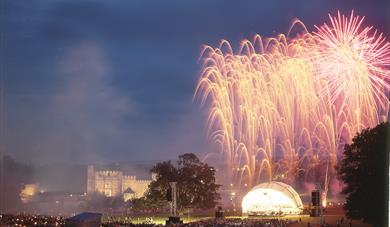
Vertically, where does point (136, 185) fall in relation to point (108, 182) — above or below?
below

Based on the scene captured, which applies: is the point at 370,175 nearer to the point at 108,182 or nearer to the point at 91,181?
the point at 108,182

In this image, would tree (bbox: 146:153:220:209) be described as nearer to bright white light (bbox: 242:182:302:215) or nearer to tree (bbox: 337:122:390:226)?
bright white light (bbox: 242:182:302:215)

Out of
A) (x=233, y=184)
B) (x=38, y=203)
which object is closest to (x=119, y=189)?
(x=38, y=203)

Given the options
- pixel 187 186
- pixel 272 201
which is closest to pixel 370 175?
pixel 272 201

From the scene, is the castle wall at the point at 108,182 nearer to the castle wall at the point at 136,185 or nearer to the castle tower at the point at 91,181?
the castle wall at the point at 136,185

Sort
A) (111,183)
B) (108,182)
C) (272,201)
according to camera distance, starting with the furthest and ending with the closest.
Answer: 1. (108,182)
2. (111,183)
3. (272,201)

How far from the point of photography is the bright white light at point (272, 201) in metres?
71.6

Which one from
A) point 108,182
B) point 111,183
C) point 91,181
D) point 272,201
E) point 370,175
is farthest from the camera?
point 91,181

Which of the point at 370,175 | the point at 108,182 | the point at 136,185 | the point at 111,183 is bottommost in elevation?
the point at 136,185

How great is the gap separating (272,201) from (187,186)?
1211cm

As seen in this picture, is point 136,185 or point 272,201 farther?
point 136,185

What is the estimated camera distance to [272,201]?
73.5 m

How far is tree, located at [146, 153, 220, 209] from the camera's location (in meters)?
74.9

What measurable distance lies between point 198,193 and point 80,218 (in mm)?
36719
